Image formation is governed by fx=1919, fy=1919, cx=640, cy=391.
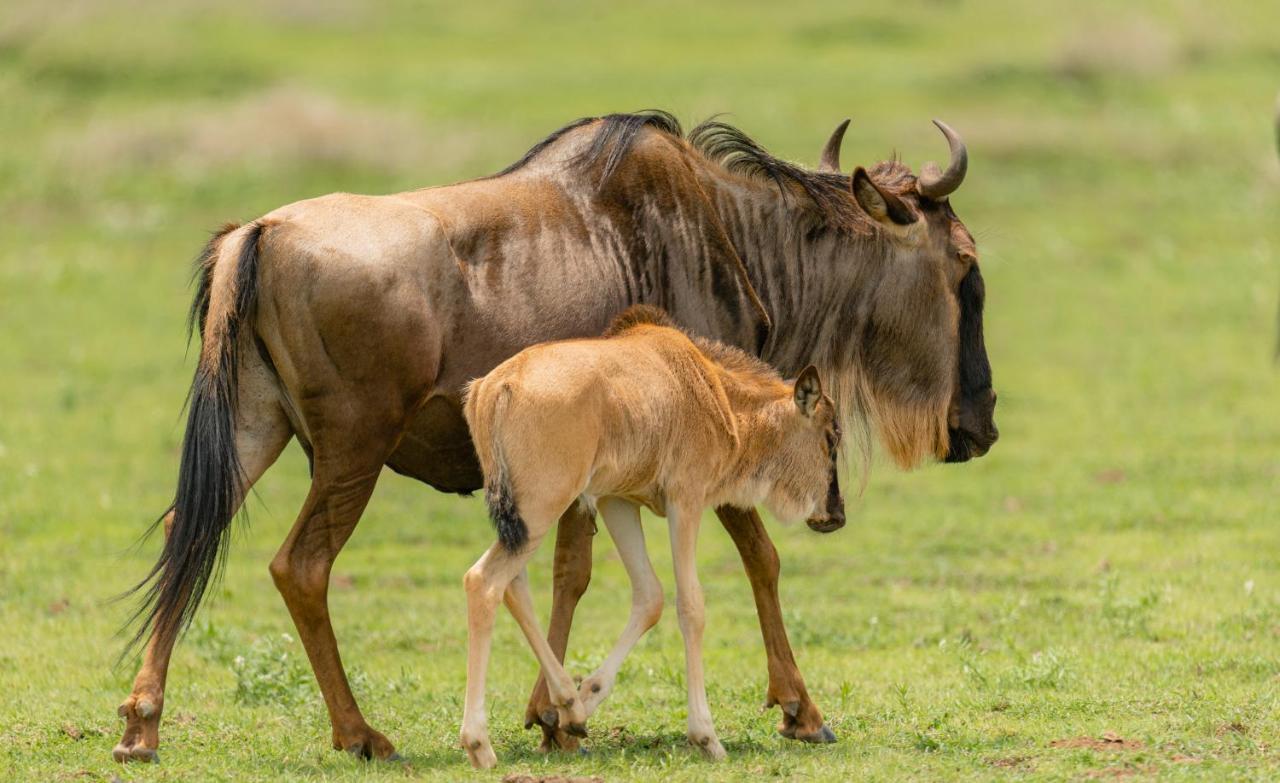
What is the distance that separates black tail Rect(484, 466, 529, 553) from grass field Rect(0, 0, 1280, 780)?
0.86 m

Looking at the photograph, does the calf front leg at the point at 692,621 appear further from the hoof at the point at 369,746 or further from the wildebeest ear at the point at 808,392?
the hoof at the point at 369,746

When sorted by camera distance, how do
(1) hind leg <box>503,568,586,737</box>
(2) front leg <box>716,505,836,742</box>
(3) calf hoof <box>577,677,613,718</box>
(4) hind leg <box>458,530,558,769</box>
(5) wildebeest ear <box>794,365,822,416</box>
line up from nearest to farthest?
1. (4) hind leg <box>458,530,558,769</box>
2. (1) hind leg <box>503,568,586,737</box>
3. (3) calf hoof <box>577,677,613,718</box>
4. (5) wildebeest ear <box>794,365,822,416</box>
5. (2) front leg <box>716,505,836,742</box>

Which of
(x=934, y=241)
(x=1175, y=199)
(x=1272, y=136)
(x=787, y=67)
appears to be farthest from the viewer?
(x=787, y=67)

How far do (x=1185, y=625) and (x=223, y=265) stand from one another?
17.7ft

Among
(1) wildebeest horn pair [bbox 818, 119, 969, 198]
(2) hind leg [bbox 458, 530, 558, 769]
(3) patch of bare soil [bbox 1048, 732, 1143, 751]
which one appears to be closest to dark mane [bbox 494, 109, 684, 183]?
(1) wildebeest horn pair [bbox 818, 119, 969, 198]

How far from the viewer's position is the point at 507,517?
7062mm

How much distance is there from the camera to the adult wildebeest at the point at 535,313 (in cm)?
747

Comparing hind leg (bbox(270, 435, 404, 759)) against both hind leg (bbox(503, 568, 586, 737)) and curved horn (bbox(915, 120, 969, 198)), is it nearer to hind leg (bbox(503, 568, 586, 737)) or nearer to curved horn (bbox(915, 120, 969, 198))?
hind leg (bbox(503, 568, 586, 737))

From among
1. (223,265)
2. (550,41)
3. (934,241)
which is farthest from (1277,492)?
(550,41)

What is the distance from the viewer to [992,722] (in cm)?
807

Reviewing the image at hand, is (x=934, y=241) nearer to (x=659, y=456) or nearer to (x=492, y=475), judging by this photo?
(x=659, y=456)

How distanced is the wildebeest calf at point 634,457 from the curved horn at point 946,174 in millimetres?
1242

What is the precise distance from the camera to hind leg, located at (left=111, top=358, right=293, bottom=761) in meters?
7.50

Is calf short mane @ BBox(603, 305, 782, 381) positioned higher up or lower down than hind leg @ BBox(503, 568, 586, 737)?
higher up
